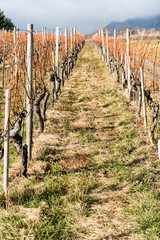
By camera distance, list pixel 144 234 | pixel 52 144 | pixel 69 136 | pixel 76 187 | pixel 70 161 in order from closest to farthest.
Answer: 1. pixel 144 234
2. pixel 76 187
3. pixel 70 161
4. pixel 52 144
5. pixel 69 136

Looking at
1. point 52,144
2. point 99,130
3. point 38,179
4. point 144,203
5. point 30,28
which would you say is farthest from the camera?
point 99,130

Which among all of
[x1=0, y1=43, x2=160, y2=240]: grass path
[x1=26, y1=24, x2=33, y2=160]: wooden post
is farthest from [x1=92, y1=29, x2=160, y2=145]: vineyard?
[x1=26, y1=24, x2=33, y2=160]: wooden post

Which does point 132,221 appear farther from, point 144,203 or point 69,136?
point 69,136

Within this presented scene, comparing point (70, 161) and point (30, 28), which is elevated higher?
point (30, 28)

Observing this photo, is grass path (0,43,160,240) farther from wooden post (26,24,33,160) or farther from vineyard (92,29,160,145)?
wooden post (26,24,33,160)

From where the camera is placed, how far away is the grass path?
2787 mm

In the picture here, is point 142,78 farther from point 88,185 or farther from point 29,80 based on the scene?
point 88,185

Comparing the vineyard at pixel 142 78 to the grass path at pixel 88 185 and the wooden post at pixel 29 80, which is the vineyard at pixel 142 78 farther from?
the wooden post at pixel 29 80

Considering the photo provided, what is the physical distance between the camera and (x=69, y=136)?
5855mm

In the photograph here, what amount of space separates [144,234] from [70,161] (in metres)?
2.11

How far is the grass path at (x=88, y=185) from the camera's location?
2787 mm

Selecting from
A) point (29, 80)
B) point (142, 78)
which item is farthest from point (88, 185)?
point (142, 78)

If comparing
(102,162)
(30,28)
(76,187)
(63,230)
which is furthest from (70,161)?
(30,28)

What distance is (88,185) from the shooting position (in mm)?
3748
